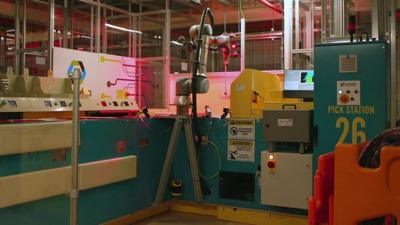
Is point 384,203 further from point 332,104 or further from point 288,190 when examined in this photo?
point 288,190

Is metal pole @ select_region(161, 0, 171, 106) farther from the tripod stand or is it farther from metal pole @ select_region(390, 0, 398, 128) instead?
metal pole @ select_region(390, 0, 398, 128)

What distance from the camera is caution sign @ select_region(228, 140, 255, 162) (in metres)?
4.29

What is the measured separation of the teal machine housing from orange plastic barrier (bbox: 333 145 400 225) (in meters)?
1.77

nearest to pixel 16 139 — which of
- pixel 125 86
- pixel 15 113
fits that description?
pixel 15 113

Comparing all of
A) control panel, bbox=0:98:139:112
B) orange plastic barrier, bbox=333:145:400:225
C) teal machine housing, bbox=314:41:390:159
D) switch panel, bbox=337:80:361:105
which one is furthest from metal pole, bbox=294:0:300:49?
orange plastic barrier, bbox=333:145:400:225

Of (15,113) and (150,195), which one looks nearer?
(15,113)

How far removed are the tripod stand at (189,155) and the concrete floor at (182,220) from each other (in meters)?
0.18

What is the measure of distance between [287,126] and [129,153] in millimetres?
1517

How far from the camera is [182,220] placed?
4.41 m

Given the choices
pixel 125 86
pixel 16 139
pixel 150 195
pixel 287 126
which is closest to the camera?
pixel 16 139

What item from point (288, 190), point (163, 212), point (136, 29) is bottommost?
point (163, 212)

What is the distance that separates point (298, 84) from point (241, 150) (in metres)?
0.86

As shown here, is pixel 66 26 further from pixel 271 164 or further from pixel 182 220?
pixel 271 164

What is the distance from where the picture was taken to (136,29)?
24.6ft
